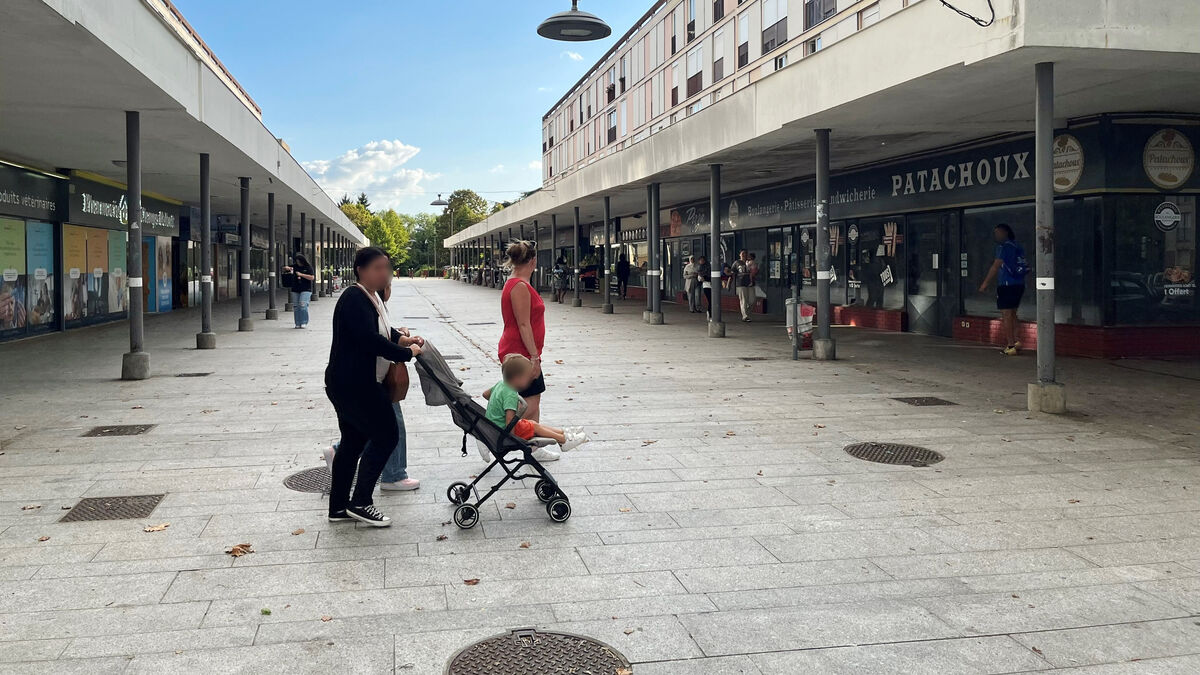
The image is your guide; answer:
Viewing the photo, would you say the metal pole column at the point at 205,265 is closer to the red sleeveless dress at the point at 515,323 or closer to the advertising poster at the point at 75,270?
the advertising poster at the point at 75,270

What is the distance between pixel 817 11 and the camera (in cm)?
3275

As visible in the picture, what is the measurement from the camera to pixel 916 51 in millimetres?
9898

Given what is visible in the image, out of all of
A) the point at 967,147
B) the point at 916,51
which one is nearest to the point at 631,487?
the point at 916,51

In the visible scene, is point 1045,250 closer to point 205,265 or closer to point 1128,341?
point 1128,341

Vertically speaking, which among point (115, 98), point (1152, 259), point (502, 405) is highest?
point (115, 98)

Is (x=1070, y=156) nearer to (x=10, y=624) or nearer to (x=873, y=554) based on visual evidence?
(x=873, y=554)

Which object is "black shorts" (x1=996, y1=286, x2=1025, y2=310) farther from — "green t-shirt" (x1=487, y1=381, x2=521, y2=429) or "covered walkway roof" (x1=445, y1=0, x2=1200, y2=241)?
"green t-shirt" (x1=487, y1=381, x2=521, y2=429)

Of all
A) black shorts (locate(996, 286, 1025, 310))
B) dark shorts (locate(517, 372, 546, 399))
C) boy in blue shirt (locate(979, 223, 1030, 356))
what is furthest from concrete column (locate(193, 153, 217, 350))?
black shorts (locate(996, 286, 1025, 310))

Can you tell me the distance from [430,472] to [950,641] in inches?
162

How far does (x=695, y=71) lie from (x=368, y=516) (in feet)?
136

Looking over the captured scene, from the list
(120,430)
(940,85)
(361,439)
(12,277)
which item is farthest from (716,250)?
(361,439)

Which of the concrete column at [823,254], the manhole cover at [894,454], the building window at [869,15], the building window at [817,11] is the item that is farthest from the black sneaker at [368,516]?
the building window at [817,11]

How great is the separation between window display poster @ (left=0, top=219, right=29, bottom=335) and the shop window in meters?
18.8

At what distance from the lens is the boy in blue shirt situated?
46.3 ft
